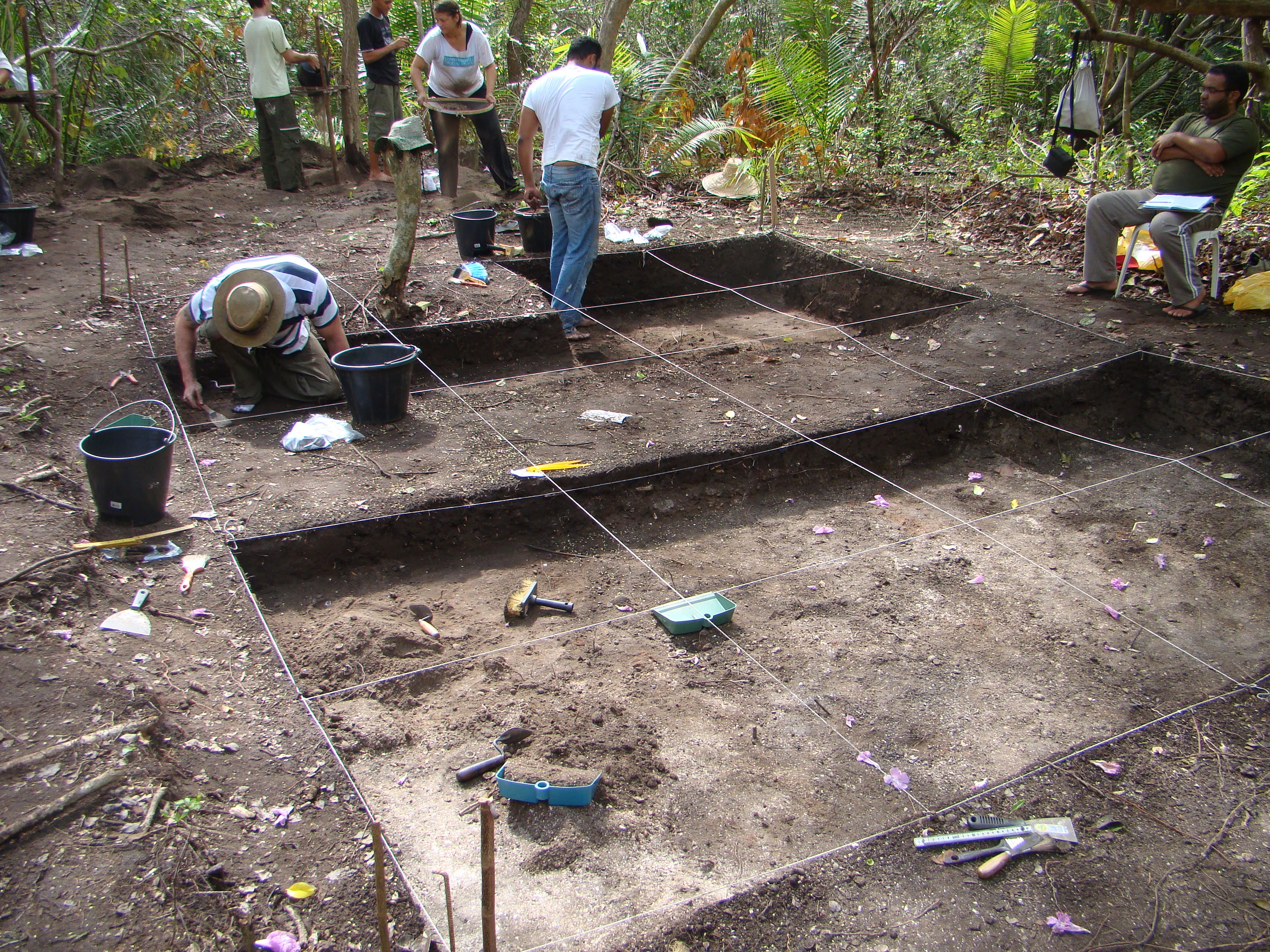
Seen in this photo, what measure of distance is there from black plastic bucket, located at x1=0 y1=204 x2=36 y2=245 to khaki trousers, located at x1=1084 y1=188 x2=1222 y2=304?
7.42 meters

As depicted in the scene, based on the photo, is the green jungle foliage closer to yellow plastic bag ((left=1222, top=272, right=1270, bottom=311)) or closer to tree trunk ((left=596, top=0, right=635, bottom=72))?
tree trunk ((left=596, top=0, right=635, bottom=72))

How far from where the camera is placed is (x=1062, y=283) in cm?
651

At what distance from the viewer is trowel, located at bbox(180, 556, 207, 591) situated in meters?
3.22

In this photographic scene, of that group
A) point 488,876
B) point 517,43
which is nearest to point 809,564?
point 488,876

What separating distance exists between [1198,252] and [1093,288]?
2.11ft

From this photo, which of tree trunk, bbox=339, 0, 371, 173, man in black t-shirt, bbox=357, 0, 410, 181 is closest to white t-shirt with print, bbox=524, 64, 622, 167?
man in black t-shirt, bbox=357, 0, 410, 181

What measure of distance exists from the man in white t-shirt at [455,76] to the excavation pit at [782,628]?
4768 mm

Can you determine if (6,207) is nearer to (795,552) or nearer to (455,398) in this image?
(455,398)

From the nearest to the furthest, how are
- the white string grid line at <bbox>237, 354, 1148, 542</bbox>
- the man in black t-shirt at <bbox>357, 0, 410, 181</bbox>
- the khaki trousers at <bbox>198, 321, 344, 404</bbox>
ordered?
the white string grid line at <bbox>237, 354, 1148, 542</bbox>
the khaki trousers at <bbox>198, 321, 344, 404</bbox>
the man in black t-shirt at <bbox>357, 0, 410, 181</bbox>

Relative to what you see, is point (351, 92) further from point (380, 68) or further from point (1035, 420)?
point (1035, 420)

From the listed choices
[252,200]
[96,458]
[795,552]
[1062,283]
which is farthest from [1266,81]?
[252,200]

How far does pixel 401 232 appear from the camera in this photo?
5.50m

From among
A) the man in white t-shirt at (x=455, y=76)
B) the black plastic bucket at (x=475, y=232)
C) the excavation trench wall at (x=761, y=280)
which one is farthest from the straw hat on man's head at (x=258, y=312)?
the man in white t-shirt at (x=455, y=76)

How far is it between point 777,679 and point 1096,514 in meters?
2.24
